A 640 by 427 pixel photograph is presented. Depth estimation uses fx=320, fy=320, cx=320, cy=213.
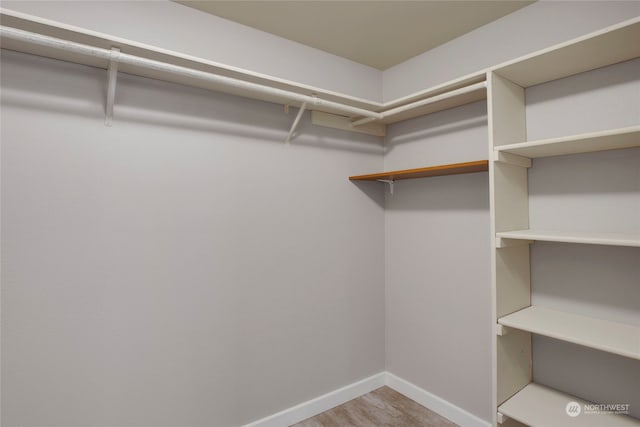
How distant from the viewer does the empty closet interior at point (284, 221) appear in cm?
144

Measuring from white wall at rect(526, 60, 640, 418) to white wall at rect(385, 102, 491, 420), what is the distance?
1.04 ft

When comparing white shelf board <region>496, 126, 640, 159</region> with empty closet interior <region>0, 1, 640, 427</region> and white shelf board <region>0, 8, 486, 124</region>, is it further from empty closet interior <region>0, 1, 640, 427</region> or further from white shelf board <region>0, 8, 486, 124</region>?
white shelf board <region>0, 8, 486, 124</region>

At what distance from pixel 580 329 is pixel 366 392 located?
5.19ft

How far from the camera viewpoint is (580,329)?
142 cm

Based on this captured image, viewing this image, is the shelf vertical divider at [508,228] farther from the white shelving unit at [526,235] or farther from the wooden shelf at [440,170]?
the wooden shelf at [440,170]

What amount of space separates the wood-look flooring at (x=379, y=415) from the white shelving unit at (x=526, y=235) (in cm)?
68

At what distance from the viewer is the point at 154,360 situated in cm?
170

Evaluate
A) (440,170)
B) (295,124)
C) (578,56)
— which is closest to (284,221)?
(295,124)

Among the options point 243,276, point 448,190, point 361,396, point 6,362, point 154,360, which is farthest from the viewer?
point 361,396

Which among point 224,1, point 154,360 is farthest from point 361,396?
point 224,1

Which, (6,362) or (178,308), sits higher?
(178,308)

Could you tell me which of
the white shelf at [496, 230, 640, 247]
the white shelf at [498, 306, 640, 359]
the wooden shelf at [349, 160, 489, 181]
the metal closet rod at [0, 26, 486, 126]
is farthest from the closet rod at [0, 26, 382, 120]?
the white shelf at [498, 306, 640, 359]

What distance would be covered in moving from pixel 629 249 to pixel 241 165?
201 cm

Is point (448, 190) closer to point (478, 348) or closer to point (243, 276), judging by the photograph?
point (478, 348)
